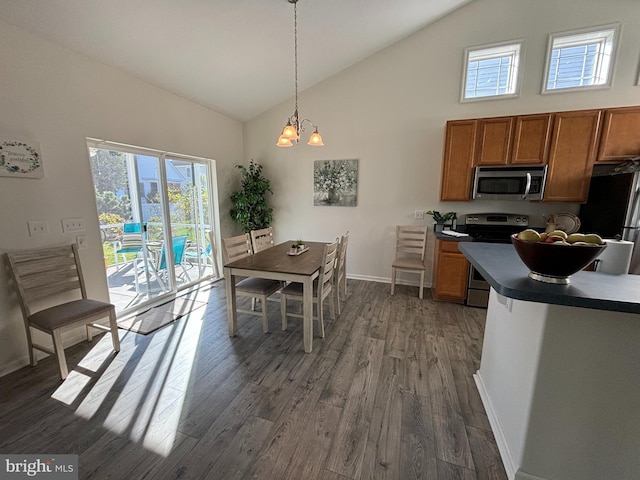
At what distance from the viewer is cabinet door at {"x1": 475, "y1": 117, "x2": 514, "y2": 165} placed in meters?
3.22

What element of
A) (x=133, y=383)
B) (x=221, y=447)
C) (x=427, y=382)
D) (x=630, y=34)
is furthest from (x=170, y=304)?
(x=630, y=34)

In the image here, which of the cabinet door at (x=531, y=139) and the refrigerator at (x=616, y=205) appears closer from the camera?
the refrigerator at (x=616, y=205)

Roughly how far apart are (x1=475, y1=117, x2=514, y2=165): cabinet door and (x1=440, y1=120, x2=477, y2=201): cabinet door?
0.10 metres

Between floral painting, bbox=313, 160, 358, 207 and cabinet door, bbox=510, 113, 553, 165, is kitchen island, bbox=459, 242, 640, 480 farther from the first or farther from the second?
floral painting, bbox=313, 160, 358, 207

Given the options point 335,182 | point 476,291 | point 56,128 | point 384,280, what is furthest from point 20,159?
point 476,291

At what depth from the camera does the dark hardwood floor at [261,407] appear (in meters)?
1.43

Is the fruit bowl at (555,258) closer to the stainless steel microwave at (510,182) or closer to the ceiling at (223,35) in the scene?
the stainless steel microwave at (510,182)

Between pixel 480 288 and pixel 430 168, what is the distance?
5.82ft

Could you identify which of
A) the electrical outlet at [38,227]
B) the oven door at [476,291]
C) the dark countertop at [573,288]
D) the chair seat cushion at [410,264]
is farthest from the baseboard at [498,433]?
the electrical outlet at [38,227]

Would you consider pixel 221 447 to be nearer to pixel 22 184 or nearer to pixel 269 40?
pixel 22 184

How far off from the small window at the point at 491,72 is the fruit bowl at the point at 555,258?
3.22 m

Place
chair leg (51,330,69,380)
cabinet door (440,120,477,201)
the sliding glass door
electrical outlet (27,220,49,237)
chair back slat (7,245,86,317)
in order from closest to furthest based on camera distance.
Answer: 1. chair leg (51,330,69,380)
2. chair back slat (7,245,86,317)
3. electrical outlet (27,220,49,237)
4. the sliding glass door
5. cabinet door (440,120,477,201)

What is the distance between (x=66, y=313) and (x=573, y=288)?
10.8ft

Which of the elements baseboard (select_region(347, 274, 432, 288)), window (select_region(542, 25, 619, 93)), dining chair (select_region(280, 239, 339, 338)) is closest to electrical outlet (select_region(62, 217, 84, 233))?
dining chair (select_region(280, 239, 339, 338))
